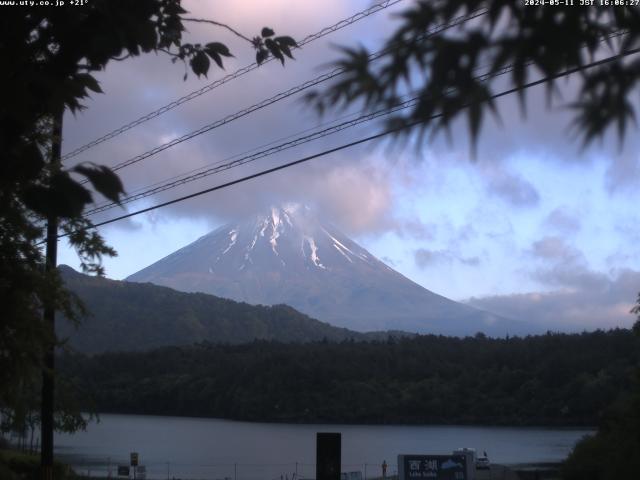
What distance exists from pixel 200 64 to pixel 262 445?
6765cm

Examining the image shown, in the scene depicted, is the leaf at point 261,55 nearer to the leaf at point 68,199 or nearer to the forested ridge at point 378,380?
the leaf at point 68,199

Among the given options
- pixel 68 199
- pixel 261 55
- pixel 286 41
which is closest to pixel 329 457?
pixel 261 55

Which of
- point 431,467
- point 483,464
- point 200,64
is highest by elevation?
point 200,64

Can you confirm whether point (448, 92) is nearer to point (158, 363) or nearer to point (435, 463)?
point (435, 463)

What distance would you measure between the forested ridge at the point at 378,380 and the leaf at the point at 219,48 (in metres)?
62.9

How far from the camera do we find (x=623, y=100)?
305 centimetres

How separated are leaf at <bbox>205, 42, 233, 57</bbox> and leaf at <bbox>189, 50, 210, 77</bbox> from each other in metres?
0.12

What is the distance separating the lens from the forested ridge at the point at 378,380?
238 feet

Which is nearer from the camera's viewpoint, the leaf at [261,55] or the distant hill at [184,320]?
the leaf at [261,55]

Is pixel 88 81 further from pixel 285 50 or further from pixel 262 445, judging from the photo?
pixel 262 445

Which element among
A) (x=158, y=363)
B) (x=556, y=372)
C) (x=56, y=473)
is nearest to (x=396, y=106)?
(x=56, y=473)

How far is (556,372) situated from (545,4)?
2896 inches

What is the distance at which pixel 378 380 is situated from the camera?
93.9 metres

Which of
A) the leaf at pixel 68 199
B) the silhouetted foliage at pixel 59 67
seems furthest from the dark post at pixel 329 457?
the leaf at pixel 68 199
